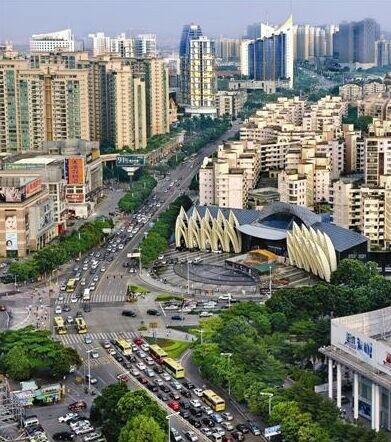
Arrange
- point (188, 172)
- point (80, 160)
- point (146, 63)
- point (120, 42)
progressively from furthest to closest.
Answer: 1. point (120, 42)
2. point (146, 63)
3. point (188, 172)
4. point (80, 160)

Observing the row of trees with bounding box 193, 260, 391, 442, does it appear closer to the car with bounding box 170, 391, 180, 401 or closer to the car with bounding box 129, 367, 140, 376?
the car with bounding box 170, 391, 180, 401

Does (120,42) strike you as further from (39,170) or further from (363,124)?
(39,170)

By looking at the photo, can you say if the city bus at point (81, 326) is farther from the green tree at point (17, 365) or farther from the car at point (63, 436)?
the car at point (63, 436)

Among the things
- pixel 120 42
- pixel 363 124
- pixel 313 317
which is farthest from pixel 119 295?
pixel 120 42

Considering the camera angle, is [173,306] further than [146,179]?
No

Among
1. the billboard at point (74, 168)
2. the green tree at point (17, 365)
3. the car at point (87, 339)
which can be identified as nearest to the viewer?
the green tree at point (17, 365)

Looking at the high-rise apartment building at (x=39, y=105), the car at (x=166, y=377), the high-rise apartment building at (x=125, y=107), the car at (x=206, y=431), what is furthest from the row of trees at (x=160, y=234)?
the car at (x=206, y=431)
